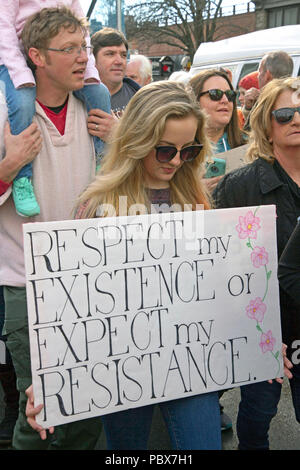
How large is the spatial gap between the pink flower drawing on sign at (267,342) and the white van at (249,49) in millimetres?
6234

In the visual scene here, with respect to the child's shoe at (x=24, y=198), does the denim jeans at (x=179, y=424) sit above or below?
below

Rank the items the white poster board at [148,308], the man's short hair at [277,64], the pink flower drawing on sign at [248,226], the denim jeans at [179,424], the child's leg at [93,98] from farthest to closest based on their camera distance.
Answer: the man's short hair at [277,64] → the child's leg at [93,98] → the pink flower drawing on sign at [248,226] → the denim jeans at [179,424] → the white poster board at [148,308]

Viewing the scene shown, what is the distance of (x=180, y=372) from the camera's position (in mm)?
1580

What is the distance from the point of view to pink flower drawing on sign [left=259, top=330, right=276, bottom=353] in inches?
66.4

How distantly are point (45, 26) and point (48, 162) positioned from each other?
1.68 feet

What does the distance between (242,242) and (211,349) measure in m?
0.37

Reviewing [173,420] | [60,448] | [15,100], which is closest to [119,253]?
[173,420]

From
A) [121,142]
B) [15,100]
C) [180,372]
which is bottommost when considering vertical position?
[180,372]

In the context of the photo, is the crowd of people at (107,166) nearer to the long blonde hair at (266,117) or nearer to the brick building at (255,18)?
the long blonde hair at (266,117)

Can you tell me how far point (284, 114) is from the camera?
197 cm

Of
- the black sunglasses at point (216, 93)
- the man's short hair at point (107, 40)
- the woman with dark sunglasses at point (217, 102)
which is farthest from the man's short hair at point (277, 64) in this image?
the man's short hair at point (107, 40)

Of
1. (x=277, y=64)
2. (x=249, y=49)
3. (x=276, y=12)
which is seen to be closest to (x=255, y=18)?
(x=276, y=12)

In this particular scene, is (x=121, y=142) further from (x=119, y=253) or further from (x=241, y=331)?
(x=241, y=331)

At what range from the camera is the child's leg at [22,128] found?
183cm
